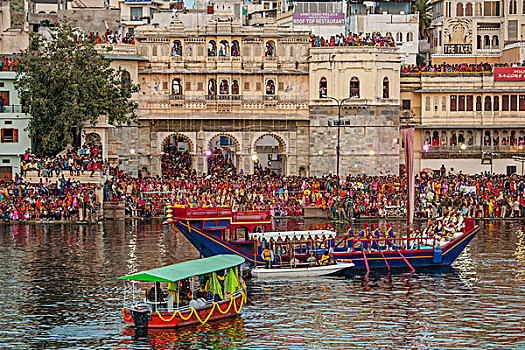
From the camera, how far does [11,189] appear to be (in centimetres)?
8694

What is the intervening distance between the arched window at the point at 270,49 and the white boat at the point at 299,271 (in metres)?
46.2

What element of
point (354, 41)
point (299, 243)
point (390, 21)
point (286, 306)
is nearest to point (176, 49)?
point (354, 41)

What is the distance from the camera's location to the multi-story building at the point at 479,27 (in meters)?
130

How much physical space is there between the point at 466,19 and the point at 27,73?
59324mm

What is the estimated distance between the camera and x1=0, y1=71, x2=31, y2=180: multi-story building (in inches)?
3728

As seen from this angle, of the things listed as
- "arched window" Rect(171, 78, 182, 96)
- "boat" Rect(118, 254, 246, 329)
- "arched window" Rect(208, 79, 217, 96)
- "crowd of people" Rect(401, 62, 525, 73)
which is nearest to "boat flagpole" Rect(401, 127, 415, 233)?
"boat" Rect(118, 254, 246, 329)

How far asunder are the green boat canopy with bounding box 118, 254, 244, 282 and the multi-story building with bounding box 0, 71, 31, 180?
155 ft

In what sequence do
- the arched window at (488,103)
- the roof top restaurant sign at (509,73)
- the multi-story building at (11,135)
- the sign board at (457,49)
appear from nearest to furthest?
the multi-story building at (11,135)
the roof top restaurant sign at (509,73)
the arched window at (488,103)
the sign board at (457,49)

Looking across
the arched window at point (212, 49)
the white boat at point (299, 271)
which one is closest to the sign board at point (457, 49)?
the arched window at point (212, 49)

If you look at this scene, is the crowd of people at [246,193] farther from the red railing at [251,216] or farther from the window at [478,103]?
the red railing at [251,216]

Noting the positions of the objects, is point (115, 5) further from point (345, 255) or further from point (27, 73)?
point (345, 255)

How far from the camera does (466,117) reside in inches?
4294

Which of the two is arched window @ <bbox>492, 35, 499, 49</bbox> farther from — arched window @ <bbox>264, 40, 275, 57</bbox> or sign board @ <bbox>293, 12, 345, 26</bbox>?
arched window @ <bbox>264, 40, 275, 57</bbox>

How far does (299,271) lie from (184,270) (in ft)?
43.6
